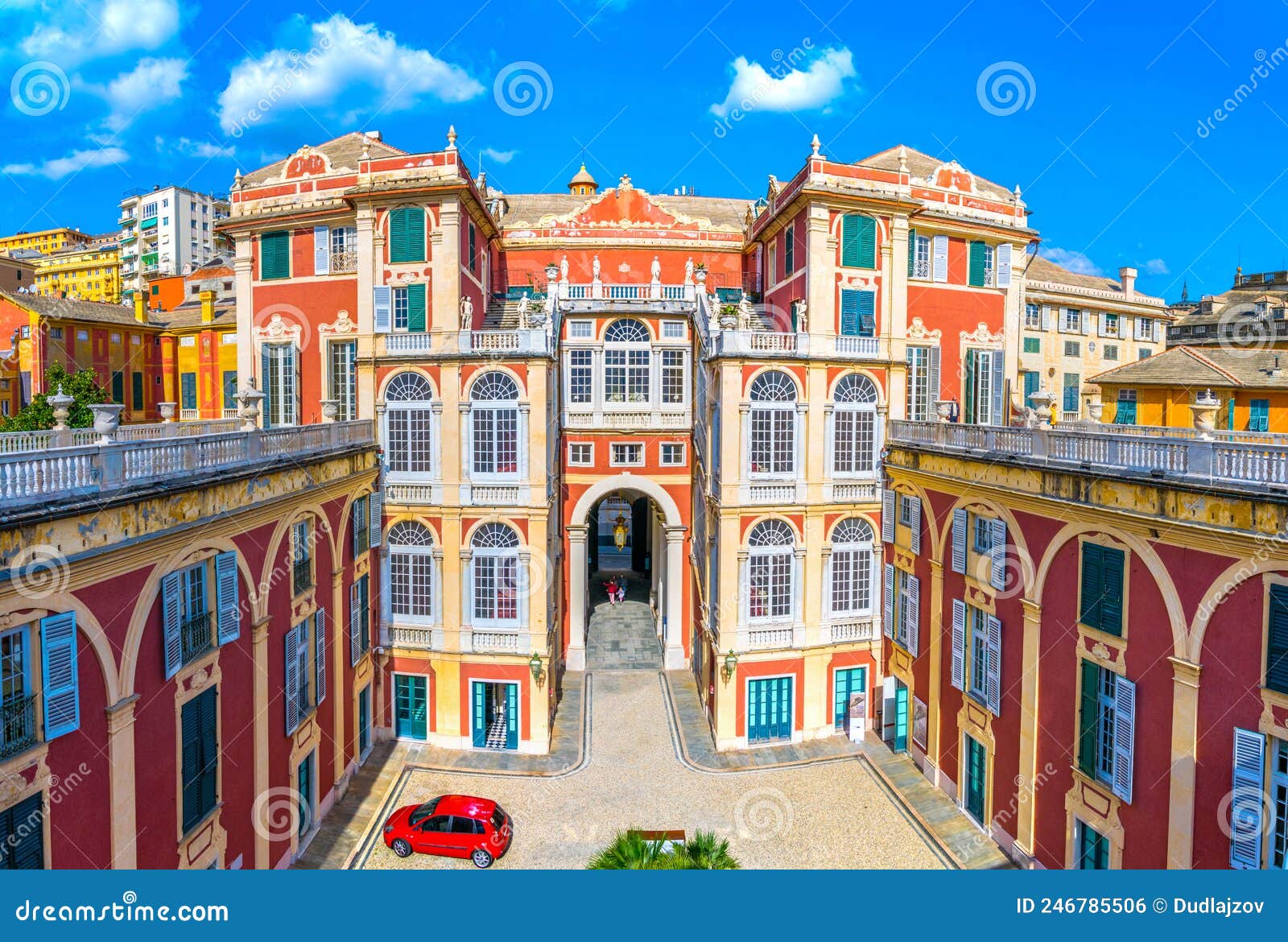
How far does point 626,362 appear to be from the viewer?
33.1 meters

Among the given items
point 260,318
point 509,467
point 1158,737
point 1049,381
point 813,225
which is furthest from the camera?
point 1049,381

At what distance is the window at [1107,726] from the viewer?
15742mm

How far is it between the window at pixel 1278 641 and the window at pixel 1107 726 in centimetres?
307

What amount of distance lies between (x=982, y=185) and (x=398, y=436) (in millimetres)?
26952

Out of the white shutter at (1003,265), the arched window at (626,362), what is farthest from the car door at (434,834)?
the white shutter at (1003,265)

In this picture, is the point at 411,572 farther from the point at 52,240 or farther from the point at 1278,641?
the point at 52,240

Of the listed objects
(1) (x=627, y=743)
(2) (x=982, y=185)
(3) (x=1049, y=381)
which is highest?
(2) (x=982, y=185)

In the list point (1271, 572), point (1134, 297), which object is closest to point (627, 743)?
point (1271, 572)

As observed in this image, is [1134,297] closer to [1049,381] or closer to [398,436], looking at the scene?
[1049,381]

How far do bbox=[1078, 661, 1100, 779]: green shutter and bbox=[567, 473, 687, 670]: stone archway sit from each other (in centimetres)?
1918

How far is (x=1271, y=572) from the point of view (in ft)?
41.5

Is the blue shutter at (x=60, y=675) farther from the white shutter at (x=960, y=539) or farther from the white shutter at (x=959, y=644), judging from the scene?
the white shutter at (x=959, y=644)

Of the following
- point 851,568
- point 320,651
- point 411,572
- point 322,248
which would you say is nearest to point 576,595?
point 411,572

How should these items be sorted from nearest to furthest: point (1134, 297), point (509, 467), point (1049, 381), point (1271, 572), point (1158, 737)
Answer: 1. point (1271, 572)
2. point (1158, 737)
3. point (509, 467)
4. point (1049, 381)
5. point (1134, 297)
